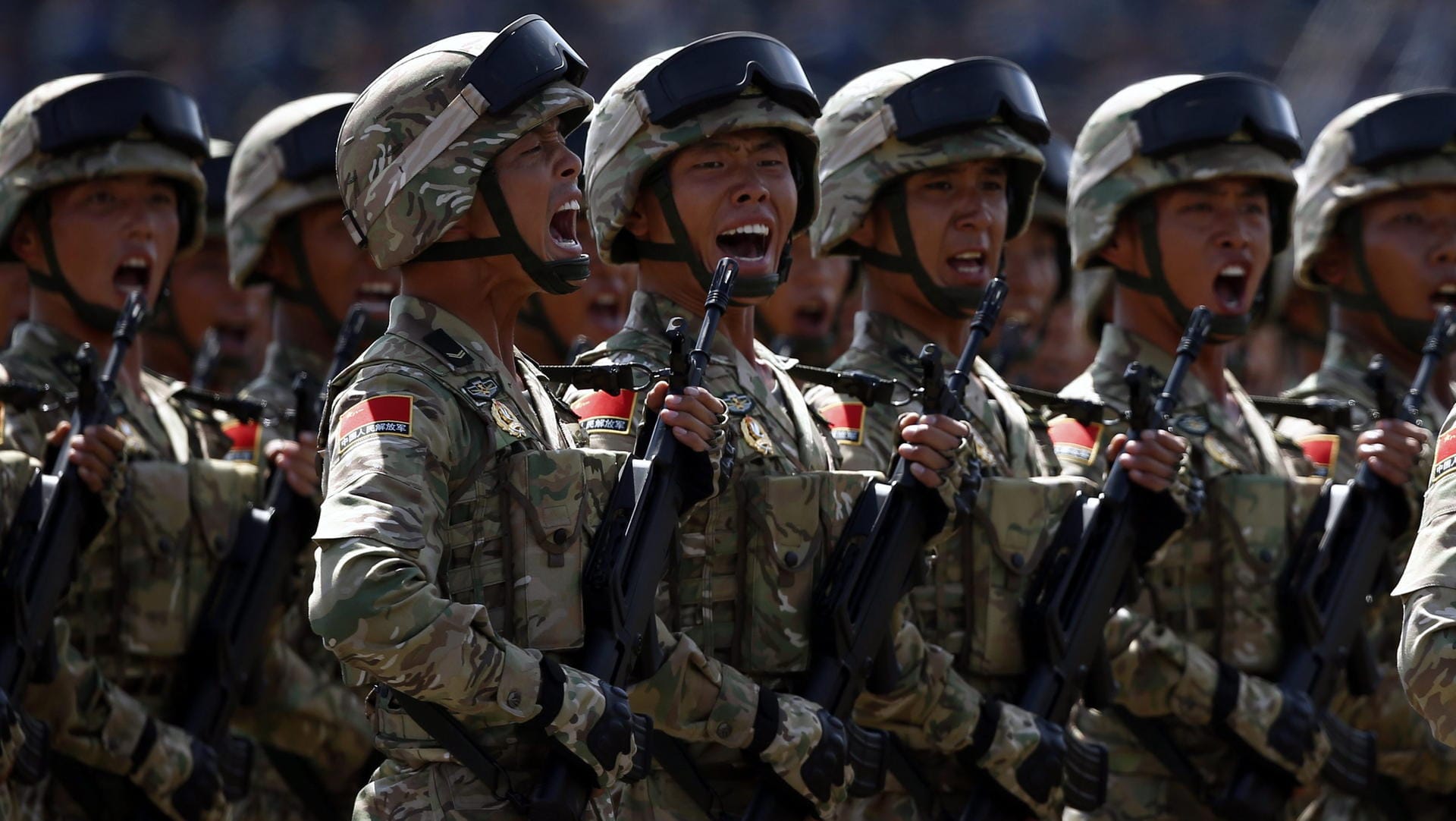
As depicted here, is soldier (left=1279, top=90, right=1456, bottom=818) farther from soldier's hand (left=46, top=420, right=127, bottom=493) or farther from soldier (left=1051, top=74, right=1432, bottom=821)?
soldier's hand (left=46, top=420, right=127, bottom=493)

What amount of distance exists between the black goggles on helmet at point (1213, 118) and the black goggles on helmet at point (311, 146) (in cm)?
293

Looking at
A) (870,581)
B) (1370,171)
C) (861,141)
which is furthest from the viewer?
(1370,171)

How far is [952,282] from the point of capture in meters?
7.79

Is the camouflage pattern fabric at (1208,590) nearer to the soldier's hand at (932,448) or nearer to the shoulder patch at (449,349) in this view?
the soldier's hand at (932,448)

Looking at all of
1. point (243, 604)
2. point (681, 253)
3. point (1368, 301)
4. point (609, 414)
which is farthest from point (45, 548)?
point (1368, 301)

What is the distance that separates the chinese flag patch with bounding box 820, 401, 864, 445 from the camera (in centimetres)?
735

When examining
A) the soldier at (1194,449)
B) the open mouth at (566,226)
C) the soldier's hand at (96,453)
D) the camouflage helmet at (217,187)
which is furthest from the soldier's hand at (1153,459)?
the camouflage helmet at (217,187)

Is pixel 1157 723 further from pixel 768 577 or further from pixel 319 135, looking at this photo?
pixel 319 135

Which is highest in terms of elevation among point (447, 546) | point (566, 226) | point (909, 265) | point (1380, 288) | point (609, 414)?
point (566, 226)

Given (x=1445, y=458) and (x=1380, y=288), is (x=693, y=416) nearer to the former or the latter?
(x=1445, y=458)

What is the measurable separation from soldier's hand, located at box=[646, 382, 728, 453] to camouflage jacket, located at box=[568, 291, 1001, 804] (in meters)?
0.24

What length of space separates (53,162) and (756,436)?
3.12m

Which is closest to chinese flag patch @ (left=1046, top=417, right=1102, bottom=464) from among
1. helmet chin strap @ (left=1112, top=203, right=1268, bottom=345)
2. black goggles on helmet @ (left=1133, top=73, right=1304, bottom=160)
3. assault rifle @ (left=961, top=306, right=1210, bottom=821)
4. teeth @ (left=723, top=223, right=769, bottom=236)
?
assault rifle @ (left=961, top=306, right=1210, bottom=821)

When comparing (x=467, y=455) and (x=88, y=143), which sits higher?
(x=467, y=455)
